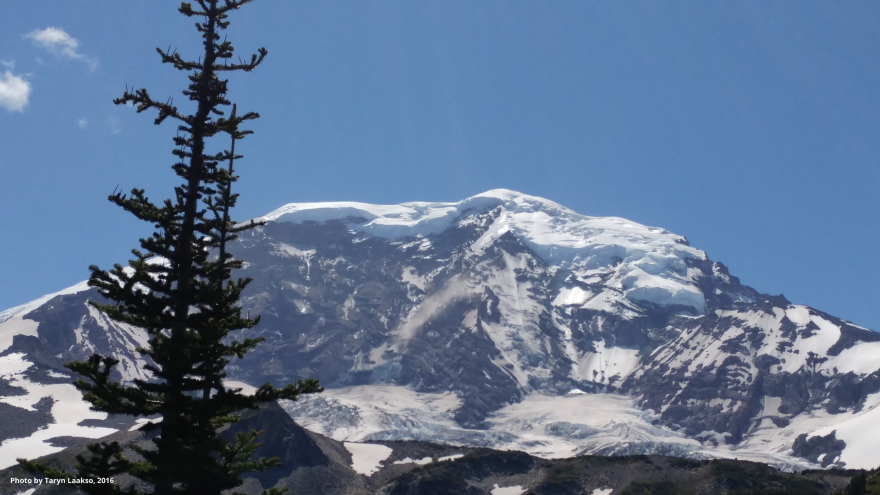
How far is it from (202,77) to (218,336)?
9.48 meters

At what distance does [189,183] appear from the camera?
30.2 m

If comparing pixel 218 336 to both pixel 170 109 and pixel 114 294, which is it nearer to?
pixel 114 294

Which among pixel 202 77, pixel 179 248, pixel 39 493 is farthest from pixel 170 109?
pixel 39 493

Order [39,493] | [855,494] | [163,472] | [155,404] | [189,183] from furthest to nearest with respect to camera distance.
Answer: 1. [39,493]
2. [855,494]
3. [189,183]
4. [155,404]
5. [163,472]

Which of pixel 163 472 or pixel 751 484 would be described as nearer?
pixel 163 472

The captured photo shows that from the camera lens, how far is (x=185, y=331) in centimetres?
2783

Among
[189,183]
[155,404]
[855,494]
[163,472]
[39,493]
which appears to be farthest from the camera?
[39,493]

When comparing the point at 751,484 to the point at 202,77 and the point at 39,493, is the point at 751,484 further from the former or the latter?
the point at 202,77

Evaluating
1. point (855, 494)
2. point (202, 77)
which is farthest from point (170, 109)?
point (855, 494)

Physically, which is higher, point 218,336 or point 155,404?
point 218,336

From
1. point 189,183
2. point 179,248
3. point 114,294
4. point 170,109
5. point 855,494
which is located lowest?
point 855,494

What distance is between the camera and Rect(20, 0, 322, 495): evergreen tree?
2666cm

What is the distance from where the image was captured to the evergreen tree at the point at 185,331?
26.7 metres

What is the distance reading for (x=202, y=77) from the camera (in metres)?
30.4
